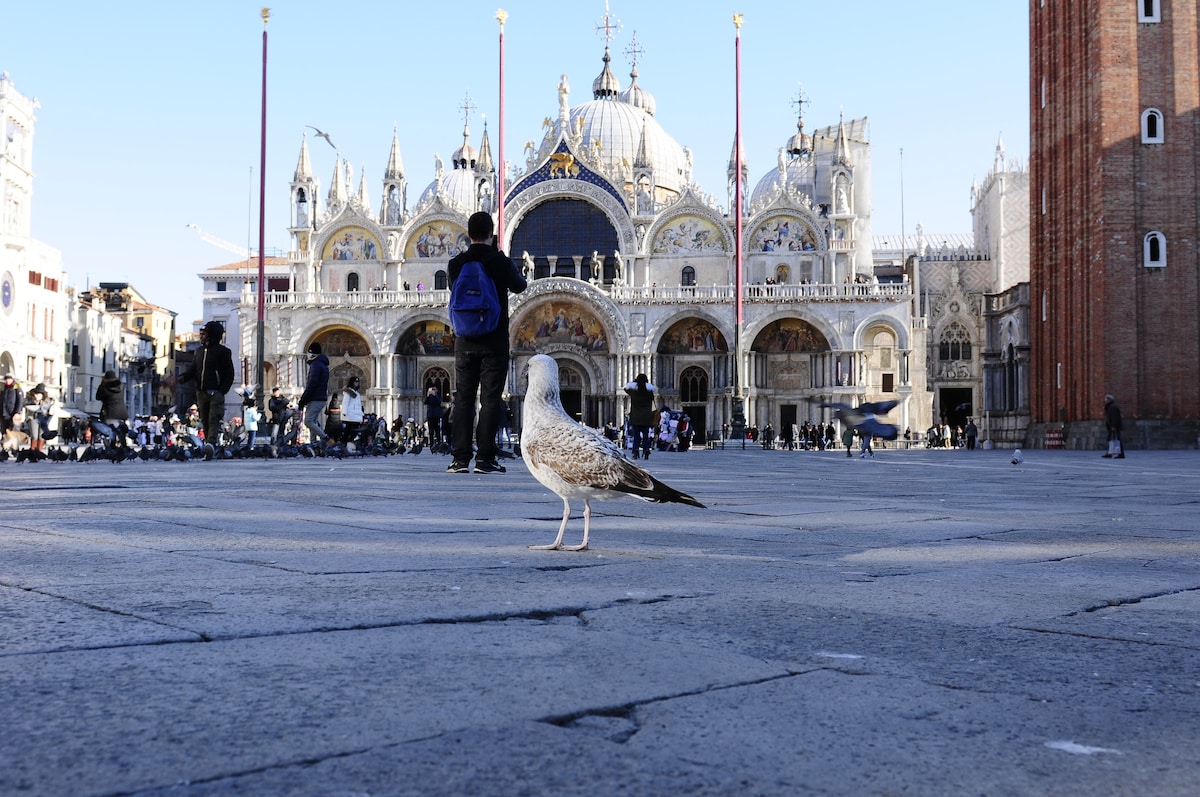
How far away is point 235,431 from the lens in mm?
28781

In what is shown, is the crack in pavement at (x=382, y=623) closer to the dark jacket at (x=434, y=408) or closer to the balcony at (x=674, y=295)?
the dark jacket at (x=434, y=408)

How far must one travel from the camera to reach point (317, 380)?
15.7 meters

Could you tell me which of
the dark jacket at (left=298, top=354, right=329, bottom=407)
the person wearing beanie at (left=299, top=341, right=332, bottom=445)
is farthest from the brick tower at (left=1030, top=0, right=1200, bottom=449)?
the dark jacket at (left=298, top=354, right=329, bottom=407)

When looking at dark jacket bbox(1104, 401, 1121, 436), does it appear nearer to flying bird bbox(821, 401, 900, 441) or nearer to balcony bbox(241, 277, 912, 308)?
flying bird bbox(821, 401, 900, 441)

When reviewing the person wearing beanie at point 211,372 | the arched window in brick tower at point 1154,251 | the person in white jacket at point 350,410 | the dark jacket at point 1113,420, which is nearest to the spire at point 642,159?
the arched window in brick tower at point 1154,251

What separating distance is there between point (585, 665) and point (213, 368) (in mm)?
12140

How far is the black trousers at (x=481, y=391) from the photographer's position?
8461 mm

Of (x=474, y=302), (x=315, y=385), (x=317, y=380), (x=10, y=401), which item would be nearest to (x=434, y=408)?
(x=315, y=385)

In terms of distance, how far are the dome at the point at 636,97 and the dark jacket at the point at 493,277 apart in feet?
172

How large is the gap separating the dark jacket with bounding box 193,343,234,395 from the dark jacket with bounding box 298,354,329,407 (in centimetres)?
159

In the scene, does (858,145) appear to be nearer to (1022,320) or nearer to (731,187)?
(731,187)

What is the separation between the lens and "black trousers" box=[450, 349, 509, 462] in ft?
27.8

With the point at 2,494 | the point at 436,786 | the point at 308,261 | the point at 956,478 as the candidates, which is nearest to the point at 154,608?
the point at 436,786

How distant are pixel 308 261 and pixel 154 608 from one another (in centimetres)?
4564
